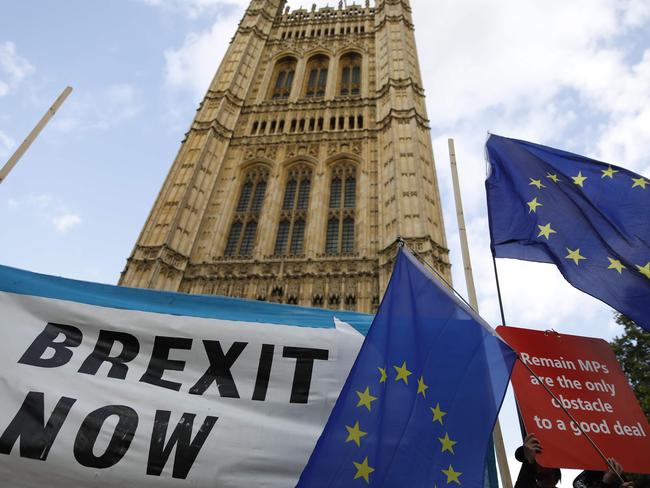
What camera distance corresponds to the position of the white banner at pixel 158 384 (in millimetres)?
3129

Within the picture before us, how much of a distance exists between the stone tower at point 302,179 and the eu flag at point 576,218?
10.7m

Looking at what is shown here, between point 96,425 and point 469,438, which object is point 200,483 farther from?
point 469,438

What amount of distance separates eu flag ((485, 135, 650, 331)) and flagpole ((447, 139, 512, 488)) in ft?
1.03

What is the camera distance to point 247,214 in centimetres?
2136

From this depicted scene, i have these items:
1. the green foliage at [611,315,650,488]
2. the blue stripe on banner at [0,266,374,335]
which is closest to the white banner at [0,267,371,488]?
the blue stripe on banner at [0,266,374,335]

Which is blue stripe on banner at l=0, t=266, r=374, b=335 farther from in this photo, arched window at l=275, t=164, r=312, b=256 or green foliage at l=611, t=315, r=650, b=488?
arched window at l=275, t=164, r=312, b=256

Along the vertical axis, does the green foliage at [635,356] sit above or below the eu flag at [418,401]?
above

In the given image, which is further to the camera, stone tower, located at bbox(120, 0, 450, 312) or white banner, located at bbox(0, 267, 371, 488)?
stone tower, located at bbox(120, 0, 450, 312)

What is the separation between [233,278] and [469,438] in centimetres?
1510

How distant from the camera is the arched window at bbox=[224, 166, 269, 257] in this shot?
19953mm

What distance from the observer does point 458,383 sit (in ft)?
11.9

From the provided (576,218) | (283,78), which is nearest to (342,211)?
(283,78)

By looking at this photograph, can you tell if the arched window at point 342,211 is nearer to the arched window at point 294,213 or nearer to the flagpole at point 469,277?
the arched window at point 294,213

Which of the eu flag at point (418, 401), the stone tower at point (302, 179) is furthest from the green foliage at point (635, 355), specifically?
the eu flag at point (418, 401)
